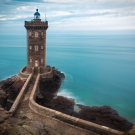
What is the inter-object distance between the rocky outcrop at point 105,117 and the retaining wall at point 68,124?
13.6 feet

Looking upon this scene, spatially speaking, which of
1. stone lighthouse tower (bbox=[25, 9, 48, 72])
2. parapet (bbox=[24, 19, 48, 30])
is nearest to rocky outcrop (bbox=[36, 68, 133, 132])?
stone lighthouse tower (bbox=[25, 9, 48, 72])

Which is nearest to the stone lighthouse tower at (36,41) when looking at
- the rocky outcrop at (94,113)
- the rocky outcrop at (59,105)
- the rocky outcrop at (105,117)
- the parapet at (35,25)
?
the parapet at (35,25)

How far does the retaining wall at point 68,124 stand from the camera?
797 cm

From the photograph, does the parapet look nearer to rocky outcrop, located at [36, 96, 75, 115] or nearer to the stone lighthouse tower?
the stone lighthouse tower

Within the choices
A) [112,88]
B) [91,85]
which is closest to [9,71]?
[91,85]

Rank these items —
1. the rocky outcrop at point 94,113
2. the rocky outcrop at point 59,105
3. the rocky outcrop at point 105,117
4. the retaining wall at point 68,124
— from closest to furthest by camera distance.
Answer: the retaining wall at point 68,124
the rocky outcrop at point 105,117
the rocky outcrop at point 94,113
the rocky outcrop at point 59,105

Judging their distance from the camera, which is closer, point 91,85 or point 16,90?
point 16,90

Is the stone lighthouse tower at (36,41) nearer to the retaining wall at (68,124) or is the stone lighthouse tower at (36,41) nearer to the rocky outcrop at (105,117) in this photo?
the rocky outcrop at (105,117)

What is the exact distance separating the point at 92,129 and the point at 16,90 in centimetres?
1182

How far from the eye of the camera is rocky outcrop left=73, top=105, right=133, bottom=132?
12.0 m

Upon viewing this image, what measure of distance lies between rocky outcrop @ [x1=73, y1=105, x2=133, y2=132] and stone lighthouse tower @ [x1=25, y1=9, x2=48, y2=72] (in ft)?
29.3

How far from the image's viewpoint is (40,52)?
2033cm

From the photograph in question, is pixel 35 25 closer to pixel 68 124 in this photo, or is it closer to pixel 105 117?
pixel 105 117

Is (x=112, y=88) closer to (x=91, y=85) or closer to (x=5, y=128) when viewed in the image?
(x=91, y=85)
